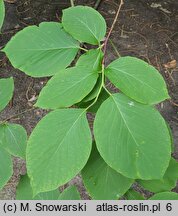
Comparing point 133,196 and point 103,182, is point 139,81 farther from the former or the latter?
point 133,196

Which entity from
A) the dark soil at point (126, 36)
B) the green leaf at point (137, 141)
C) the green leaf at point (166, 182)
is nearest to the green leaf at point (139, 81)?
the green leaf at point (137, 141)

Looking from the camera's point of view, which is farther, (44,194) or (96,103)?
(44,194)

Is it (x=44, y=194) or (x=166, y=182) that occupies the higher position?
(x=166, y=182)

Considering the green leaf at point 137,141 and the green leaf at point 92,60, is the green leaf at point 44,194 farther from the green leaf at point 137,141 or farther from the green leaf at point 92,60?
the green leaf at point 92,60

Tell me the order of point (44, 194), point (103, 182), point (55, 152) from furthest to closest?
point (44, 194) < point (103, 182) < point (55, 152)

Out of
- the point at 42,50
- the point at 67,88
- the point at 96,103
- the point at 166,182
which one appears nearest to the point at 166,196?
the point at 166,182

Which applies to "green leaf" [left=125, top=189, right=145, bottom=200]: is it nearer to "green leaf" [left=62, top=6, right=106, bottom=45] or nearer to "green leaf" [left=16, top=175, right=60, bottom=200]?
"green leaf" [left=16, top=175, right=60, bottom=200]
